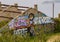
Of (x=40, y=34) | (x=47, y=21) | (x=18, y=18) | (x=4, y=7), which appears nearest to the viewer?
(x=40, y=34)

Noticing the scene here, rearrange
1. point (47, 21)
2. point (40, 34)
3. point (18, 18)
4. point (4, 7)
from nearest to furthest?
point (40, 34)
point (18, 18)
point (47, 21)
point (4, 7)

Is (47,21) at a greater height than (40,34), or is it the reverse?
(40,34)

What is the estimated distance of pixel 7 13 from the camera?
13203 mm

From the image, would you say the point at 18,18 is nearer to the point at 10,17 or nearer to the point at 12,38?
the point at 10,17

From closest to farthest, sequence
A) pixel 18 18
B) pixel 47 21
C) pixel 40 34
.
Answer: pixel 40 34
pixel 18 18
pixel 47 21

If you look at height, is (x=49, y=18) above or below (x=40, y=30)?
below

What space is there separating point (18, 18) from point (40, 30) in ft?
28.4

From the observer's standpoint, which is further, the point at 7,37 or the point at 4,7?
the point at 4,7

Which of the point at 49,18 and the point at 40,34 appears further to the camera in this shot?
the point at 49,18

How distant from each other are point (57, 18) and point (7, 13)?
3310 millimetres

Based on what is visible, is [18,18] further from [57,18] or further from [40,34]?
[40,34]

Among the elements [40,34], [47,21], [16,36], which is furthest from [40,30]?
[47,21]

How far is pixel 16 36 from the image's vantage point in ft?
10.6

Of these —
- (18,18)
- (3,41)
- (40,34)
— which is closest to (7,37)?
(3,41)
